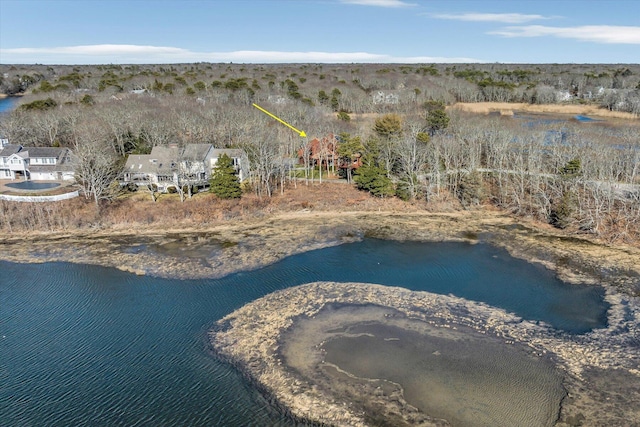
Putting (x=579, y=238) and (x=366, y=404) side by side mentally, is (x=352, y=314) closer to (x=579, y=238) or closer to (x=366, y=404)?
(x=366, y=404)

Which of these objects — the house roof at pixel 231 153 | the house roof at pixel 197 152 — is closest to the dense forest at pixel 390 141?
the house roof at pixel 231 153

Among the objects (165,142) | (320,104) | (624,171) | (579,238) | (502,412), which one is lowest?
(502,412)

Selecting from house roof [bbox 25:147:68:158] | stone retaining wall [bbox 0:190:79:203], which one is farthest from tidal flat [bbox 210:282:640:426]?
house roof [bbox 25:147:68:158]

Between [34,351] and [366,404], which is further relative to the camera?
[34,351]

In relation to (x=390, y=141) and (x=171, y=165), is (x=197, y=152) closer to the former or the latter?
(x=171, y=165)

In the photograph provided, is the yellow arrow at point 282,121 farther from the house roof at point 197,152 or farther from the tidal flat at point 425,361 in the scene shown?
the tidal flat at point 425,361

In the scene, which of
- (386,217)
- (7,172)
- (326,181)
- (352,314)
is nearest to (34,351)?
(352,314)
